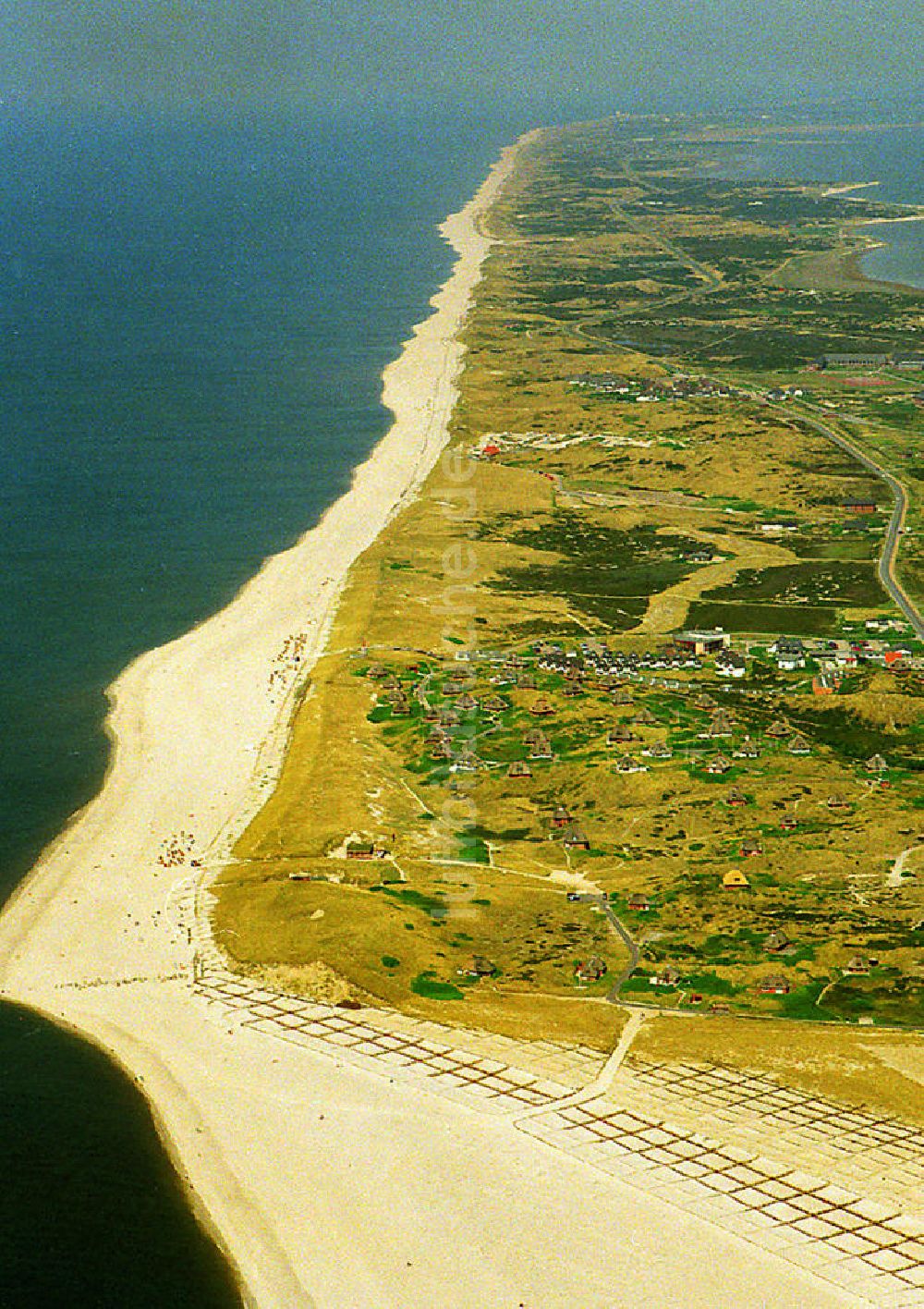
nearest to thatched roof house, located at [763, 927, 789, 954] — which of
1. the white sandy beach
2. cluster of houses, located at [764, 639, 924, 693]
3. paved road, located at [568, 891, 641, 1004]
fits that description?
paved road, located at [568, 891, 641, 1004]

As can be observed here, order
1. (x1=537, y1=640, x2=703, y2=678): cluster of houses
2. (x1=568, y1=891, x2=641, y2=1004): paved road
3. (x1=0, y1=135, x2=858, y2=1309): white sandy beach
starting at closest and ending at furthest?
1. (x1=0, y1=135, x2=858, y2=1309): white sandy beach
2. (x1=568, y1=891, x2=641, y2=1004): paved road
3. (x1=537, y1=640, x2=703, y2=678): cluster of houses

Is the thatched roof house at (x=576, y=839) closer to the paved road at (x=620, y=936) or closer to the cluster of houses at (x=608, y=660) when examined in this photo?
the paved road at (x=620, y=936)

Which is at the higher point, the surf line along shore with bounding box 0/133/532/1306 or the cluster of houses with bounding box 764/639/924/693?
the cluster of houses with bounding box 764/639/924/693

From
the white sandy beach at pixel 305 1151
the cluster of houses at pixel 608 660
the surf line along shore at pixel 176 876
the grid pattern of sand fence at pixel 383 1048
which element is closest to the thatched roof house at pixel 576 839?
the grid pattern of sand fence at pixel 383 1048

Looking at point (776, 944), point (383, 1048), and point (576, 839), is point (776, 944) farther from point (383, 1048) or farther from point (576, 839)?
point (383, 1048)

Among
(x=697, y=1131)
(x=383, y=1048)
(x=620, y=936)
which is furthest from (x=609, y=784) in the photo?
(x=697, y=1131)

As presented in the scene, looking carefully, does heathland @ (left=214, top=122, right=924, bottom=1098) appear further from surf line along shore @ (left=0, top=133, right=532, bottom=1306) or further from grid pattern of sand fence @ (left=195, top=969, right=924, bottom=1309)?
surf line along shore @ (left=0, top=133, right=532, bottom=1306)
